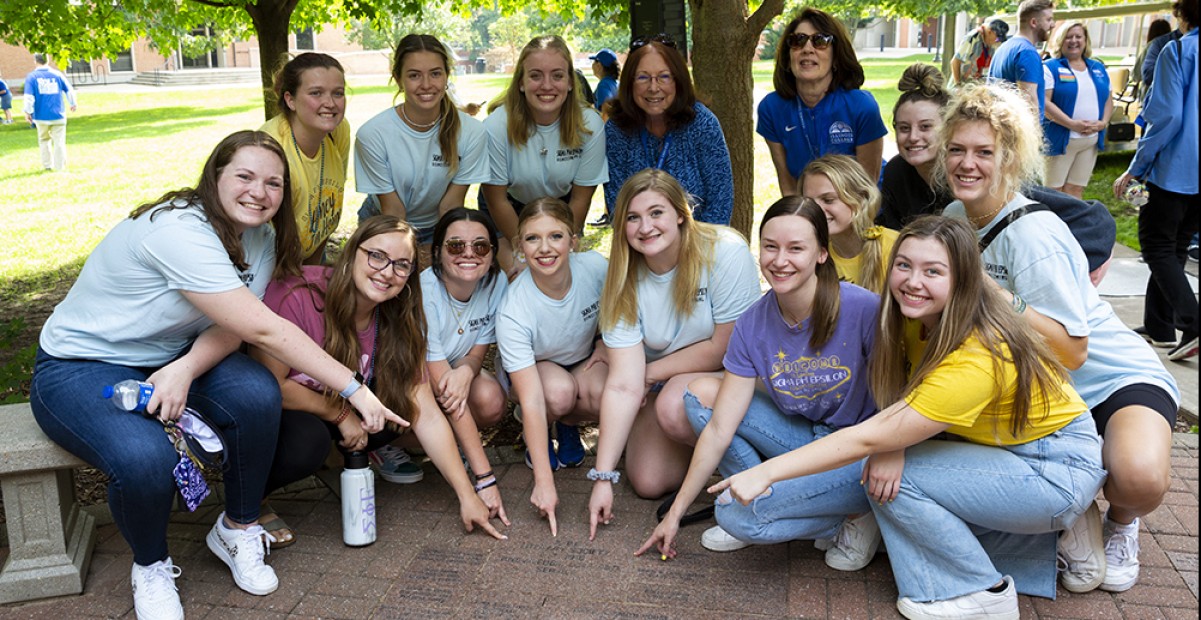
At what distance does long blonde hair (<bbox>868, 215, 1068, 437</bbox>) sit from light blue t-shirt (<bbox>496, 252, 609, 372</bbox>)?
4.71 feet

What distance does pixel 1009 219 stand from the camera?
10.5 ft

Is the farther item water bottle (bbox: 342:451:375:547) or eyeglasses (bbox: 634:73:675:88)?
eyeglasses (bbox: 634:73:675:88)

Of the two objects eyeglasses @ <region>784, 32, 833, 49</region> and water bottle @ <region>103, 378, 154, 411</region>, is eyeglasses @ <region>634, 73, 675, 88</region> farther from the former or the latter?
water bottle @ <region>103, 378, 154, 411</region>

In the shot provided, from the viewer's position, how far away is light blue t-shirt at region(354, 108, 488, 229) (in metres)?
4.52

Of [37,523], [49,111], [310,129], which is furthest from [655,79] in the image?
[49,111]

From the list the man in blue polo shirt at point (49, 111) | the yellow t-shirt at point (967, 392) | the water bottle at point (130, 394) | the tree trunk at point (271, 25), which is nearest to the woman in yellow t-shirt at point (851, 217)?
the yellow t-shirt at point (967, 392)

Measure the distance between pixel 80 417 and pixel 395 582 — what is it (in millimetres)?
1135

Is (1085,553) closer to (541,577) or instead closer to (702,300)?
(702,300)

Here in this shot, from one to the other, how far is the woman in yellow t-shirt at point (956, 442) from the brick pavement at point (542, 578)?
240 millimetres

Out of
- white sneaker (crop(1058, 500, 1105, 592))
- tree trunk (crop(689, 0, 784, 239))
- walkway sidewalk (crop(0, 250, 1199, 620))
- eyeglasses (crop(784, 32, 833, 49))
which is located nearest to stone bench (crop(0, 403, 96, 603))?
walkway sidewalk (crop(0, 250, 1199, 620))

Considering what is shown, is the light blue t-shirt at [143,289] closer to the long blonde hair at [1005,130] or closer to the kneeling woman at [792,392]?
the kneeling woman at [792,392]

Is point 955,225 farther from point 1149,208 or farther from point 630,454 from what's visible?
point 1149,208

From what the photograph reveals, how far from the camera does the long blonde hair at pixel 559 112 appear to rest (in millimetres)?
4590

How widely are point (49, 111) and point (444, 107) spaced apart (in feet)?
44.1
